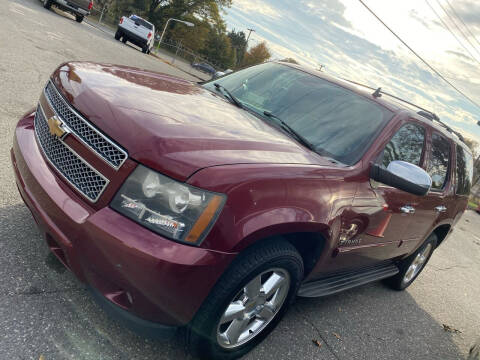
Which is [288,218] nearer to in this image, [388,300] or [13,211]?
[13,211]

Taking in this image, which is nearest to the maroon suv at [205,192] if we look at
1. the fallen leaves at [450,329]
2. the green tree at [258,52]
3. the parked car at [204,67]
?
the parked car at [204,67]

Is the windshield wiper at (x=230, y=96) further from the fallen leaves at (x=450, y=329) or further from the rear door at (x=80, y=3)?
the rear door at (x=80, y=3)

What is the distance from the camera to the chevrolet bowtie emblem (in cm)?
212

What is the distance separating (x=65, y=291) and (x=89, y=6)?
1974 centimetres

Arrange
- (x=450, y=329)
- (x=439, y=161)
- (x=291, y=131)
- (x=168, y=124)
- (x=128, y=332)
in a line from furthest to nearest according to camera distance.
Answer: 1. (x=450, y=329)
2. (x=439, y=161)
3. (x=291, y=131)
4. (x=128, y=332)
5. (x=168, y=124)

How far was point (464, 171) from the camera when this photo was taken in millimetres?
4820

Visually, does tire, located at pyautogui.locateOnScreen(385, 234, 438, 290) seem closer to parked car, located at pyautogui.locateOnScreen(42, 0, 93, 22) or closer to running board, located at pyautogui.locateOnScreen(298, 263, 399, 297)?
running board, located at pyautogui.locateOnScreen(298, 263, 399, 297)

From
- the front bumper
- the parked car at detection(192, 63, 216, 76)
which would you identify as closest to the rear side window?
the parked car at detection(192, 63, 216, 76)

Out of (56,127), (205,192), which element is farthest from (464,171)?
(56,127)

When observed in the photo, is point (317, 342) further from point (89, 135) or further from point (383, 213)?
point (89, 135)

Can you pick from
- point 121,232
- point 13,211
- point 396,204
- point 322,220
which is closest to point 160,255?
point 121,232

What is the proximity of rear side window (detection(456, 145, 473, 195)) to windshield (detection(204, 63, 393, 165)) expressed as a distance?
1999 millimetres

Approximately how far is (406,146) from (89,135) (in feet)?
8.49

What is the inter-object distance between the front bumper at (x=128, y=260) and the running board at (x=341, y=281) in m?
1.10
